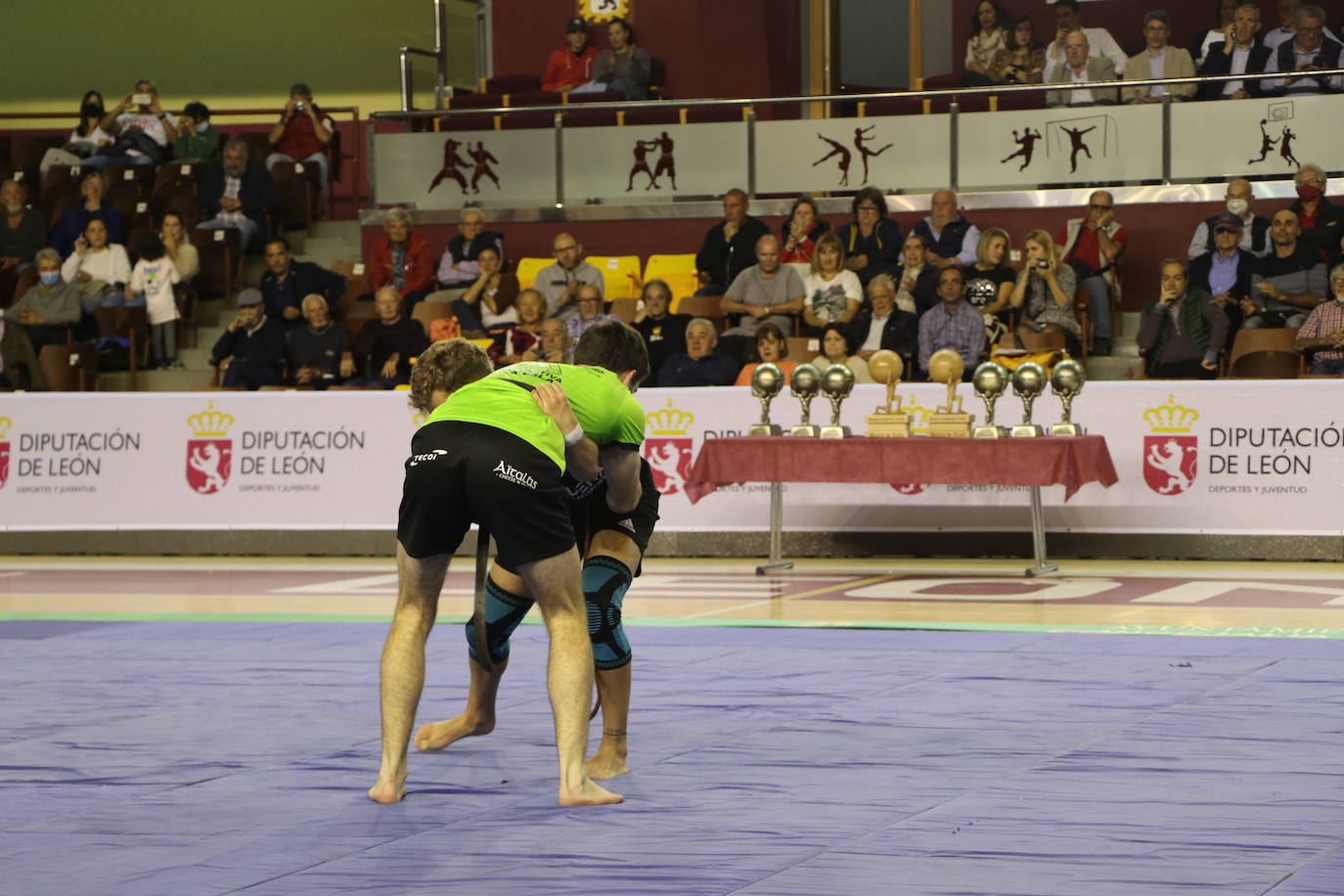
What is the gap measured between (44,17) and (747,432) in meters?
16.3

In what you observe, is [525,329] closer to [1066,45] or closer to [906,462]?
[906,462]

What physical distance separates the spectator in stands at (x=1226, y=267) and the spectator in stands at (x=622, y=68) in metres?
6.92

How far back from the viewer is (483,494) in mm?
5332

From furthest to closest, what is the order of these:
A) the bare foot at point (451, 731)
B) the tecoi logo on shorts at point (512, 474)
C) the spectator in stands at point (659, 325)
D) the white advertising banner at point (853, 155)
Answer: the white advertising banner at point (853, 155), the spectator in stands at point (659, 325), the bare foot at point (451, 731), the tecoi logo on shorts at point (512, 474)

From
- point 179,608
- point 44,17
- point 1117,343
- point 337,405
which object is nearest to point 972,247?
point 1117,343

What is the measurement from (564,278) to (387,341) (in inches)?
70.2

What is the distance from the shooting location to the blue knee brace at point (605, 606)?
6.00 meters

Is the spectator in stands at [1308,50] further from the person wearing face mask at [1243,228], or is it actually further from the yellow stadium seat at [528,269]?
the yellow stadium seat at [528,269]

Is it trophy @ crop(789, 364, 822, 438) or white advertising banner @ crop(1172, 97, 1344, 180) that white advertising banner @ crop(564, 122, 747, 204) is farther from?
trophy @ crop(789, 364, 822, 438)

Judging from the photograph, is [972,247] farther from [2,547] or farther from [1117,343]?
[2,547]

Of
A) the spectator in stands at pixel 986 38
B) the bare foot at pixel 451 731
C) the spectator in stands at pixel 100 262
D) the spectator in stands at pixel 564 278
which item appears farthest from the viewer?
the spectator in stands at pixel 986 38

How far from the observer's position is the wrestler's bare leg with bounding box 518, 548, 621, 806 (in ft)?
17.7

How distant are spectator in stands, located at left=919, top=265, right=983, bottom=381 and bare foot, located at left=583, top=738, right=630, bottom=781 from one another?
29.6 ft

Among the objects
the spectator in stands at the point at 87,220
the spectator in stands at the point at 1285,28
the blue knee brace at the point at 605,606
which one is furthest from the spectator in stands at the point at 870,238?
the blue knee brace at the point at 605,606
